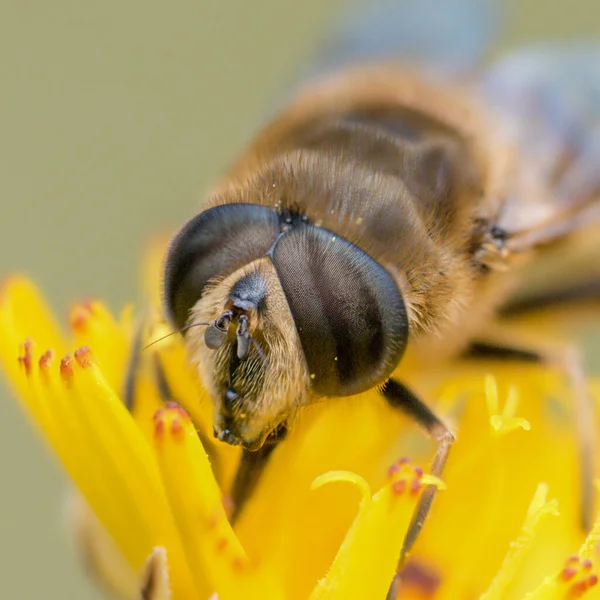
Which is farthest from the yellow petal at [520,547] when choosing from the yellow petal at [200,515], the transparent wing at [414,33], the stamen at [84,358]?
the transparent wing at [414,33]

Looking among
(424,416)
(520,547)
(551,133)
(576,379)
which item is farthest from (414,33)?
(520,547)

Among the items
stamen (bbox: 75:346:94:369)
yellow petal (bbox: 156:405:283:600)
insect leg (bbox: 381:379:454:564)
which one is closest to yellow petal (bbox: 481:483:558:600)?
insect leg (bbox: 381:379:454:564)

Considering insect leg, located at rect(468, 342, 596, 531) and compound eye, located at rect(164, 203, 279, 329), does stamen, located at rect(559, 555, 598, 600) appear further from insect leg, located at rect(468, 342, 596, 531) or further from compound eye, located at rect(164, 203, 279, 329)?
compound eye, located at rect(164, 203, 279, 329)

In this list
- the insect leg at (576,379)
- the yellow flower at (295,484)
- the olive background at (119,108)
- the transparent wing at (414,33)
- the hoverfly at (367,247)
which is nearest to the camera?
the hoverfly at (367,247)

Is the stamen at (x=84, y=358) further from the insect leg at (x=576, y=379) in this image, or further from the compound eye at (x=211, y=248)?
the insect leg at (x=576, y=379)

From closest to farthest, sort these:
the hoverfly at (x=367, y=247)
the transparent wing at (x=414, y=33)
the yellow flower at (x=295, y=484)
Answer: the hoverfly at (x=367, y=247), the yellow flower at (x=295, y=484), the transparent wing at (x=414, y=33)

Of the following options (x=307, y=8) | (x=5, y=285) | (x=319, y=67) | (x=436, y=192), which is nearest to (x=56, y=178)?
(x=307, y=8)

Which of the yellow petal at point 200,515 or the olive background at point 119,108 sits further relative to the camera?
the olive background at point 119,108
